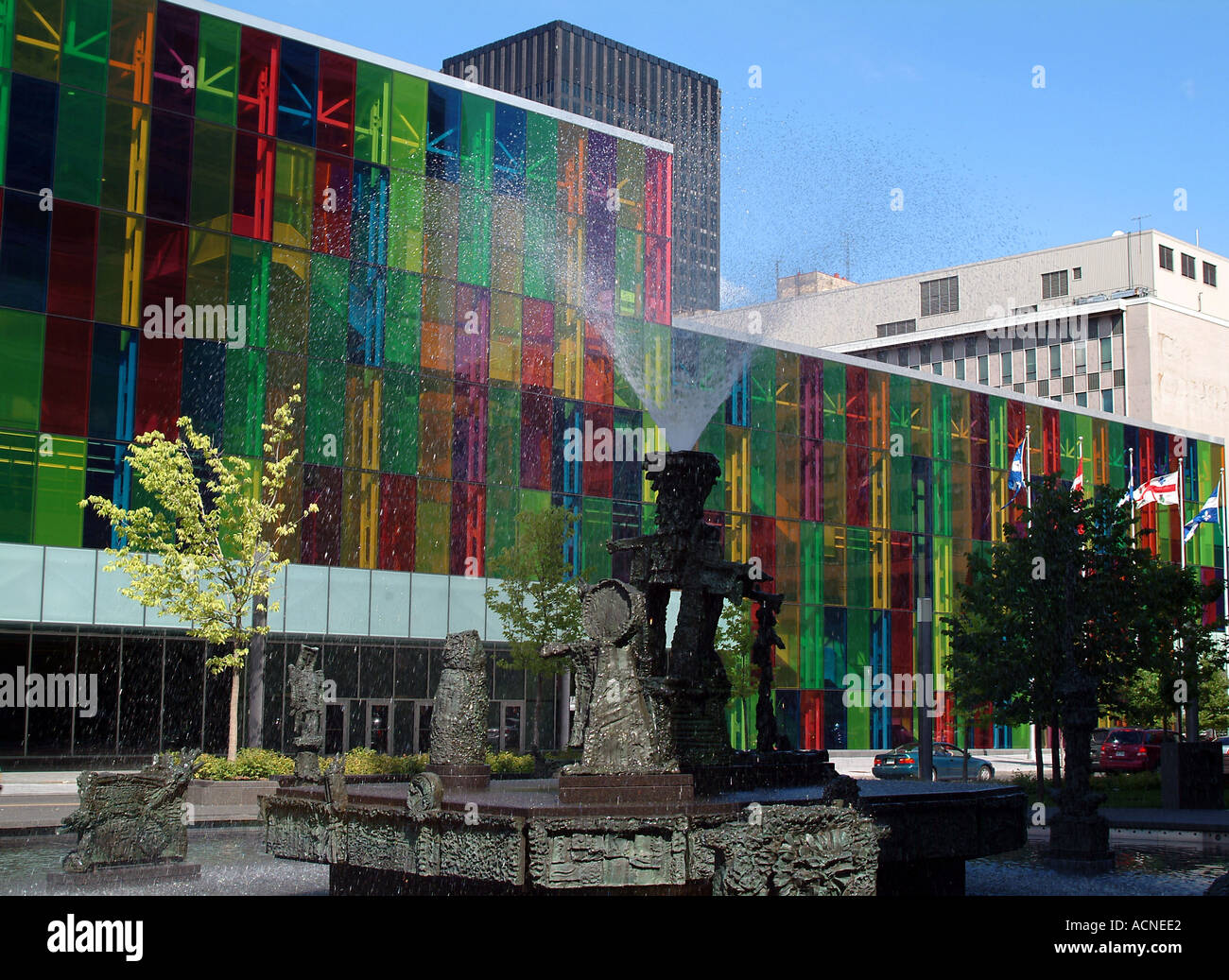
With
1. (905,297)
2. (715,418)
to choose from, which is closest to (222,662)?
(715,418)

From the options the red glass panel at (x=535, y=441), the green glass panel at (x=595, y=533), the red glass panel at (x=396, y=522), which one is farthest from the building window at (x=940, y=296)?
the red glass panel at (x=396, y=522)

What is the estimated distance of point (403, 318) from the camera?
148 feet

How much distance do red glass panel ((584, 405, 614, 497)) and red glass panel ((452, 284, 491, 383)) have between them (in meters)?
4.64

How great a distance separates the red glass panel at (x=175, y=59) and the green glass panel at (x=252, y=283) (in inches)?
170

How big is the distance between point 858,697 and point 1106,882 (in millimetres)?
40319

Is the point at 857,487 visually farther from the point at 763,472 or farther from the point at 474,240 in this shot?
the point at 474,240

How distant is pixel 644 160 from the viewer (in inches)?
2050

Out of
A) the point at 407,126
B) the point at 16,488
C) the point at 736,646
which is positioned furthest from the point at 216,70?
the point at 736,646

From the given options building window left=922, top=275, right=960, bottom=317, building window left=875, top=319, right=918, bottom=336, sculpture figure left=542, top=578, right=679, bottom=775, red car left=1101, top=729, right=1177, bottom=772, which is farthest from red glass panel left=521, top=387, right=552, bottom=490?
building window left=922, top=275, right=960, bottom=317

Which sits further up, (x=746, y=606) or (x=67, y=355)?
(x=67, y=355)

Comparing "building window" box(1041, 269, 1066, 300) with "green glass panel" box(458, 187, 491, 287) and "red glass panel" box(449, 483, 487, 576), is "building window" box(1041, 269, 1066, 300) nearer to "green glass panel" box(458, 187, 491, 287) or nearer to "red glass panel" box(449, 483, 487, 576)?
"green glass panel" box(458, 187, 491, 287)

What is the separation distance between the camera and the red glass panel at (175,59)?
40938mm

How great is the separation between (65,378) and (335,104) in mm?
12359

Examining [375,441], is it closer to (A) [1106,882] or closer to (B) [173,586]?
(B) [173,586]
